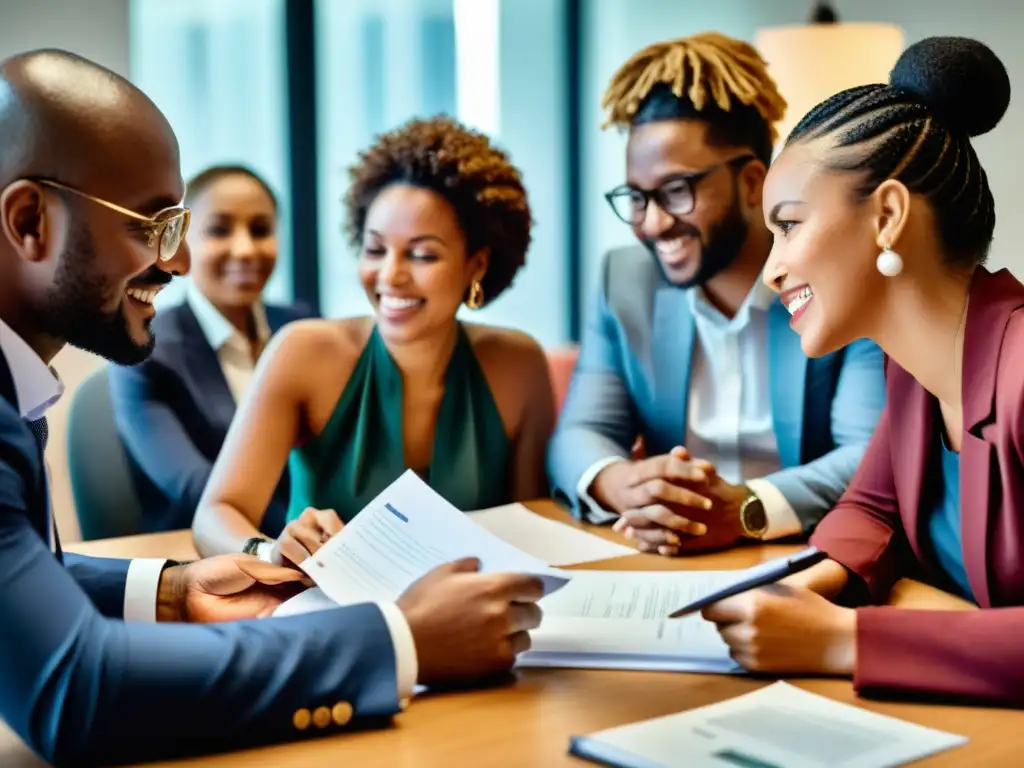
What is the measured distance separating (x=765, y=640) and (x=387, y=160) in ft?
4.39

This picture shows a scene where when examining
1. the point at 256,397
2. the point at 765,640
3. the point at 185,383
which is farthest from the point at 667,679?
the point at 185,383

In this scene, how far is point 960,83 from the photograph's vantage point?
1.32 metres

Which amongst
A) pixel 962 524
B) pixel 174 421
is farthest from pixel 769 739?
pixel 174 421

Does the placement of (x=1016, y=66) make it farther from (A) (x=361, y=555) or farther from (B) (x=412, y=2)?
(A) (x=361, y=555)

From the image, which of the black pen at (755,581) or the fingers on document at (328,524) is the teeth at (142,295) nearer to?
the fingers on document at (328,524)

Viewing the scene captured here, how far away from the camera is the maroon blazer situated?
44.8 inches

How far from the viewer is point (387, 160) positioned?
87.2 inches

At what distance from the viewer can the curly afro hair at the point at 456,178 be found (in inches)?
86.2

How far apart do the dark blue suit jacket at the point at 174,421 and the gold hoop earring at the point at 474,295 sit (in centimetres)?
58

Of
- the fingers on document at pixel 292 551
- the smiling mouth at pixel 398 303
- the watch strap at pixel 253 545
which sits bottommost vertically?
the watch strap at pixel 253 545

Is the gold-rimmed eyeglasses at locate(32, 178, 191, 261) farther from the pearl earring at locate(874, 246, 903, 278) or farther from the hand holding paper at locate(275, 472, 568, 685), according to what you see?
the pearl earring at locate(874, 246, 903, 278)

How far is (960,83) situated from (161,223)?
91 centimetres

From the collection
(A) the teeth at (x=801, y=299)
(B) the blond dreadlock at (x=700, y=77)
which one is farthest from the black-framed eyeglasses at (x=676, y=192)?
(A) the teeth at (x=801, y=299)

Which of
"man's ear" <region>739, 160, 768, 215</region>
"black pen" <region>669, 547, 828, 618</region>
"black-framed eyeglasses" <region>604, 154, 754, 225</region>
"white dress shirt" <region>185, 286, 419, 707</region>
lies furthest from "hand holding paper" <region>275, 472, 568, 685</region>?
"white dress shirt" <region>185, 286, 419, 707</region>
